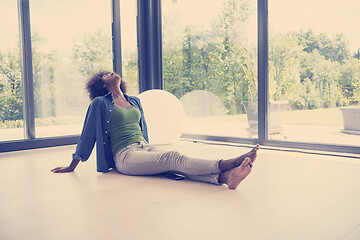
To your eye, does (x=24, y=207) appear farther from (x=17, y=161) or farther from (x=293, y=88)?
(x=293, y=88)

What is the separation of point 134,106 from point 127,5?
9.59 feet

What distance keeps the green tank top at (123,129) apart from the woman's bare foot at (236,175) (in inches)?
32.1

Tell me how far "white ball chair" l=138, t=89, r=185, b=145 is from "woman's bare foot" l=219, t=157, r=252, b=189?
1.78m

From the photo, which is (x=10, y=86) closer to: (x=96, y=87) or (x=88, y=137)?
(x=96, y=87)

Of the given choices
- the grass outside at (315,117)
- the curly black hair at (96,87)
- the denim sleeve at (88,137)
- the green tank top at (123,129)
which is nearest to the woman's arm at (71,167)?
the denim sleeve at (88,137)

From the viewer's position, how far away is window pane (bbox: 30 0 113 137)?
4637 millimetres

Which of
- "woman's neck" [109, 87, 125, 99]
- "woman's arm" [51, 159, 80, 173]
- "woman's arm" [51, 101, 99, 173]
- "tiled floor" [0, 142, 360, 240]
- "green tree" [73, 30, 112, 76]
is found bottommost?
"tiled floor" [0, 142, 360, 240]

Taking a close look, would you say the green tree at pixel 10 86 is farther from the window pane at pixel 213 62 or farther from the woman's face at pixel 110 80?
the window pane at pixel 213 62

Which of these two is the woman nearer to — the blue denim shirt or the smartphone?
the blue denim shirt

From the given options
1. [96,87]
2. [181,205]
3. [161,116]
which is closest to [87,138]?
[96,87]

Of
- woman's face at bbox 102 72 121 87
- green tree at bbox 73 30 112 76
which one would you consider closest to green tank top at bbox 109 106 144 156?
woman's face at bbox 102 72 121 87

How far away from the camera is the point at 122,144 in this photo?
9.44ft

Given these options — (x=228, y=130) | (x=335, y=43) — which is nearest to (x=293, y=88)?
(x=335, y=43)

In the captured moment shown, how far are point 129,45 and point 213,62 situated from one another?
137 cm
